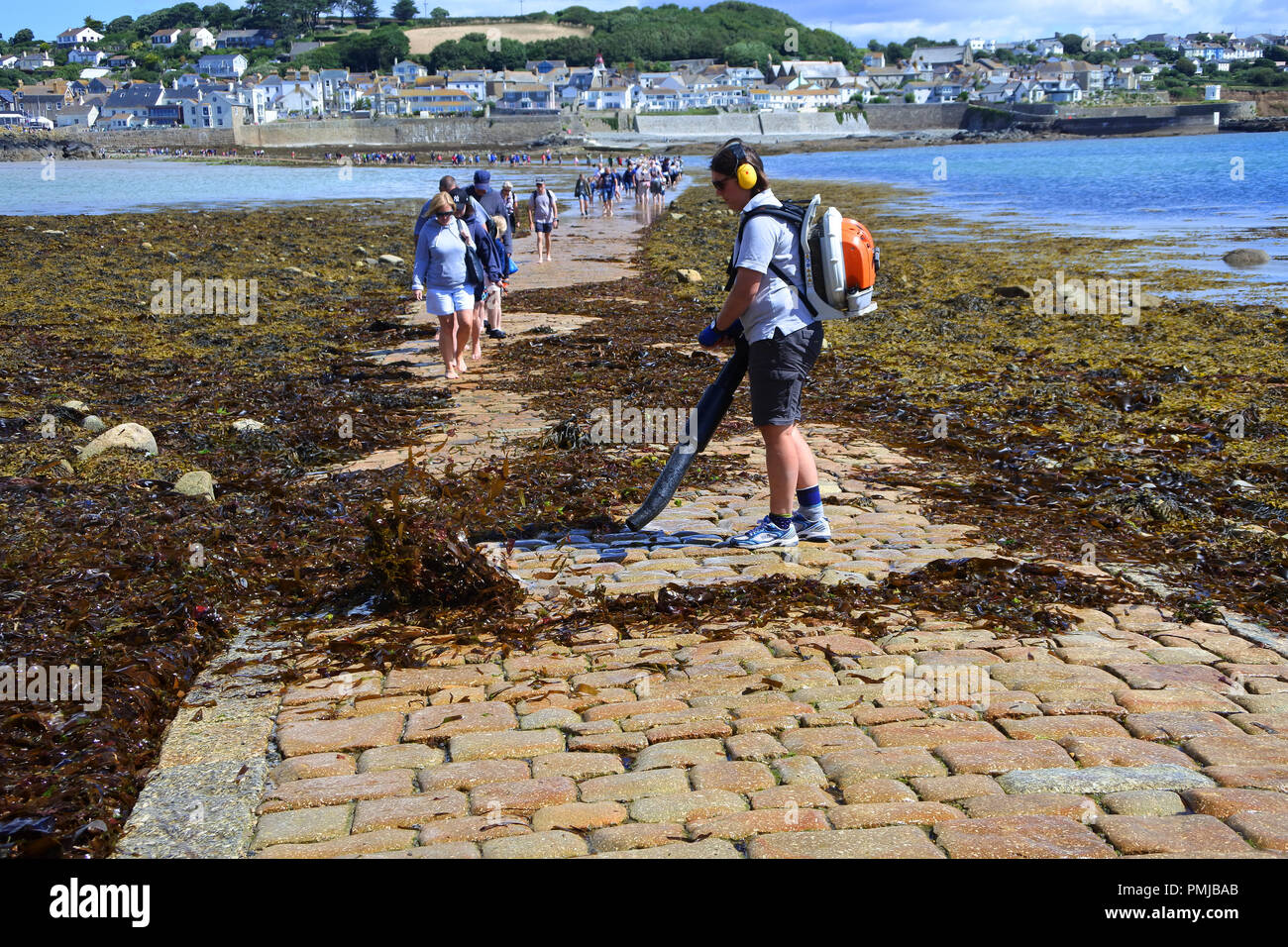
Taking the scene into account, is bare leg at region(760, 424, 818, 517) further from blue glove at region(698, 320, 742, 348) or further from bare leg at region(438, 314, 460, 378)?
bare leg at region(438, 314, 460, 378)

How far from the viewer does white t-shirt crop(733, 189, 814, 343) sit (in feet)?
18.1

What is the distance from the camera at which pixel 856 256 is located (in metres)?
5.40

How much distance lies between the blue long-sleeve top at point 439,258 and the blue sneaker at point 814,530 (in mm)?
5766

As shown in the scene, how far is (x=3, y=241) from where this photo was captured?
24.7 m

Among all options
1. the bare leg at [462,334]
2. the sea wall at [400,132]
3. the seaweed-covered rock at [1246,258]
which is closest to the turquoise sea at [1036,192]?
the seaweed-covered rock at [1246,258]

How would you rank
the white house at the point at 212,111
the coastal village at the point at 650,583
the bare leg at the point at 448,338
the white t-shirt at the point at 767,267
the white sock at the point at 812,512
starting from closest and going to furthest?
the coastal village at the point at 650,583, the white t-shirt at the point at 767,267, the white sock at the point at 812,512, the bare leg at the point at 448,338, the white house at the point at 212,111

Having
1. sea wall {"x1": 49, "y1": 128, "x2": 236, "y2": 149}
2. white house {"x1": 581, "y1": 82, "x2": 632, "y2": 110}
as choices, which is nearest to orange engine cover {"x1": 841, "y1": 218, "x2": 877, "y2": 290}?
sea wall {"x1": 49, "y1": 128, "x2": 236, "y2": 149}

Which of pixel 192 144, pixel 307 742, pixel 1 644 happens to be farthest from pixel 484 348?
pixel 192 144

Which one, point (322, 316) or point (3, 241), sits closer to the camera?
point (322, 316)

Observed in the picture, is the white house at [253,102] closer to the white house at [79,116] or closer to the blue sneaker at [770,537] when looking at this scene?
the white house at [79,116]

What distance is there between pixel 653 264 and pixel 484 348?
9933 mm

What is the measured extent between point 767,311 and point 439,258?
19.6 ft

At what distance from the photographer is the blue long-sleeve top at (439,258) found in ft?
35.2
